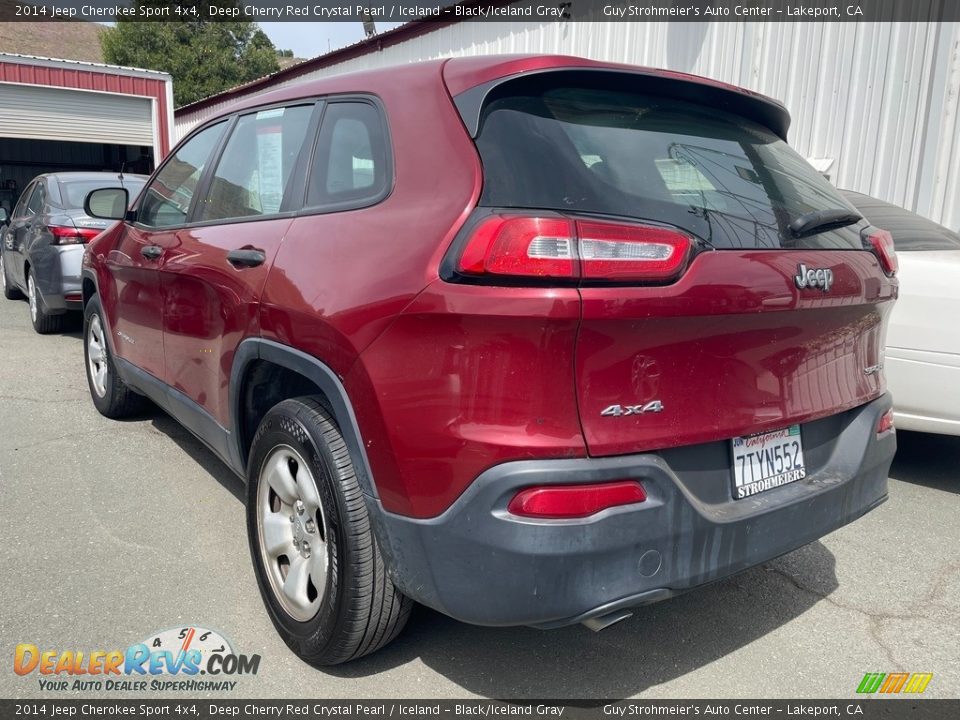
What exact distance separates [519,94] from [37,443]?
3.85m

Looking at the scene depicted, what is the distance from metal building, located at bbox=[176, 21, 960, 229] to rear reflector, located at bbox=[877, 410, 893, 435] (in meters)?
4.90

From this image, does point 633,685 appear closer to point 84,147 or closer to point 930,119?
point 930,119

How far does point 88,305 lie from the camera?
5.07 metres

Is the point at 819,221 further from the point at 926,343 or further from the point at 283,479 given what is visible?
the point at 926,343

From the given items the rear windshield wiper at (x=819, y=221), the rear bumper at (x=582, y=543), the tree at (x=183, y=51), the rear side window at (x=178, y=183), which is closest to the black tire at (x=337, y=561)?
the rear bumper at (x=582, y=543)

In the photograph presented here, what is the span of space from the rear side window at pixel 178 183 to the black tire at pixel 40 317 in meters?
4.34

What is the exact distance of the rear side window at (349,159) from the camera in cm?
239

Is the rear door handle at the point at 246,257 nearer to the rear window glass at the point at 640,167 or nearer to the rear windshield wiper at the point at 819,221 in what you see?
the rear window glass at the point at 640,167

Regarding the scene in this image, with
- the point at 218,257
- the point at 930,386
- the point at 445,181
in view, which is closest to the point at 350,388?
the point at 445,181

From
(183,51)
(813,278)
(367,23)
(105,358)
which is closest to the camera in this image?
(813,278)

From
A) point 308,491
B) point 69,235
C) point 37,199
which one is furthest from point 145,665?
point 37,199

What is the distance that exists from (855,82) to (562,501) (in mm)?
6893

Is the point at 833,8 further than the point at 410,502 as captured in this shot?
Yes

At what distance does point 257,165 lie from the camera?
124 inches
